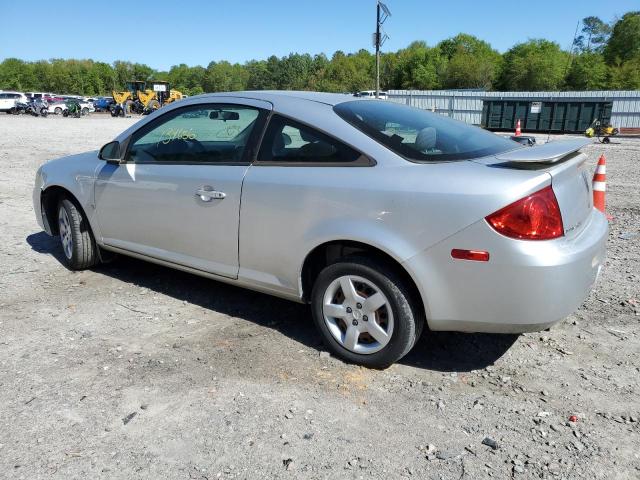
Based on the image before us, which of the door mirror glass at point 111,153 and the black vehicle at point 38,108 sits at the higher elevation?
the door mirror glass at point 111,153

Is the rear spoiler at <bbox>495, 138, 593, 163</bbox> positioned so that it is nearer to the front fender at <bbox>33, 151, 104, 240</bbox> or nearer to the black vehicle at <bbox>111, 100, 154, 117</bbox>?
the front fender at <bbox>33, 151, 104, 240</bbox>

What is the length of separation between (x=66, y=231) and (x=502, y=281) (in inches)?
158

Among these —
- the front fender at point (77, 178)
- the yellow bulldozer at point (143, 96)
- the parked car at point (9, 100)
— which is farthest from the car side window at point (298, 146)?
the parked car at point (9, 100)

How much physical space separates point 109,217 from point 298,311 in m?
1.77

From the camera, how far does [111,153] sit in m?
4.41

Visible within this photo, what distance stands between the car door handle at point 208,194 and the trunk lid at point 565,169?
5.49 ft

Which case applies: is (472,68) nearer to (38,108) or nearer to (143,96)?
(143,96)

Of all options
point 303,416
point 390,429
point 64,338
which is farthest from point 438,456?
point 64,338

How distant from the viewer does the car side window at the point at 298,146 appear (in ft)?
10.5

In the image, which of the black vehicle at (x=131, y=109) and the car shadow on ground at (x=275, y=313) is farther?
the black vehicle at (x=131, y=109)

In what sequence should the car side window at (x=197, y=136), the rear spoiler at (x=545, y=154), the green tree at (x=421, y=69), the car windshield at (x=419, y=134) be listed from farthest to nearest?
the green tree at (x=421, y=69) → the car side window at (x=197, y=136) → the car windshield at (x=419, y=134) → the rear spoiler at (x=545, y=154)

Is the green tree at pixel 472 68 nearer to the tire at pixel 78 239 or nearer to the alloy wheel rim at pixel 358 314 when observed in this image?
the tire at pixel 78 239

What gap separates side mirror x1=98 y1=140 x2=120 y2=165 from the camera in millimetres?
4344

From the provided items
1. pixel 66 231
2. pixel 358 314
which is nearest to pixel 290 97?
pixel 358 314
